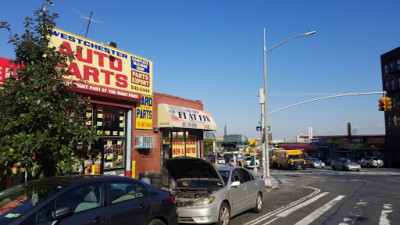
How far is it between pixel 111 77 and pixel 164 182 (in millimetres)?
5688

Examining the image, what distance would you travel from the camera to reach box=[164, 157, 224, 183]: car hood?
860cm

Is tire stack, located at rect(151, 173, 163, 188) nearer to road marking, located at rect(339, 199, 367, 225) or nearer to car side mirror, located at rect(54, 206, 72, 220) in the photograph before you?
road marking, located at rect(339, 199, 367, 225)

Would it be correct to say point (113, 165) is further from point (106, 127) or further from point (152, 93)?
point (152, 93)

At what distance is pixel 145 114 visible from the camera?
45.9 ft

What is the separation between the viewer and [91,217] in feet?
14.1

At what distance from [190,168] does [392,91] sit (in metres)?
49.9

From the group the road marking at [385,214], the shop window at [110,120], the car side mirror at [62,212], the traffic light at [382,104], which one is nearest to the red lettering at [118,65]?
the shop window at [110,120]

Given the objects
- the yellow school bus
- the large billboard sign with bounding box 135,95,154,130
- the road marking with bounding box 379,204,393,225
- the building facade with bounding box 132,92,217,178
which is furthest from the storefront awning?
the yellow school bus

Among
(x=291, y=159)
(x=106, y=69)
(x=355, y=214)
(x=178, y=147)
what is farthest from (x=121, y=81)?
(x=291, y=159)

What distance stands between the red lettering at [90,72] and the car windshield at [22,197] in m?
7.40

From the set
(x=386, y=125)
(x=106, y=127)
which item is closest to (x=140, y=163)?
(x=106, y=127)

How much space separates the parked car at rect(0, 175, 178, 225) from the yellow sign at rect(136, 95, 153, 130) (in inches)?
320

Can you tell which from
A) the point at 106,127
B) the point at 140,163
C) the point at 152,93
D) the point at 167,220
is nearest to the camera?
the point at 167,220

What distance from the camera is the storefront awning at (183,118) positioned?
14.4m
